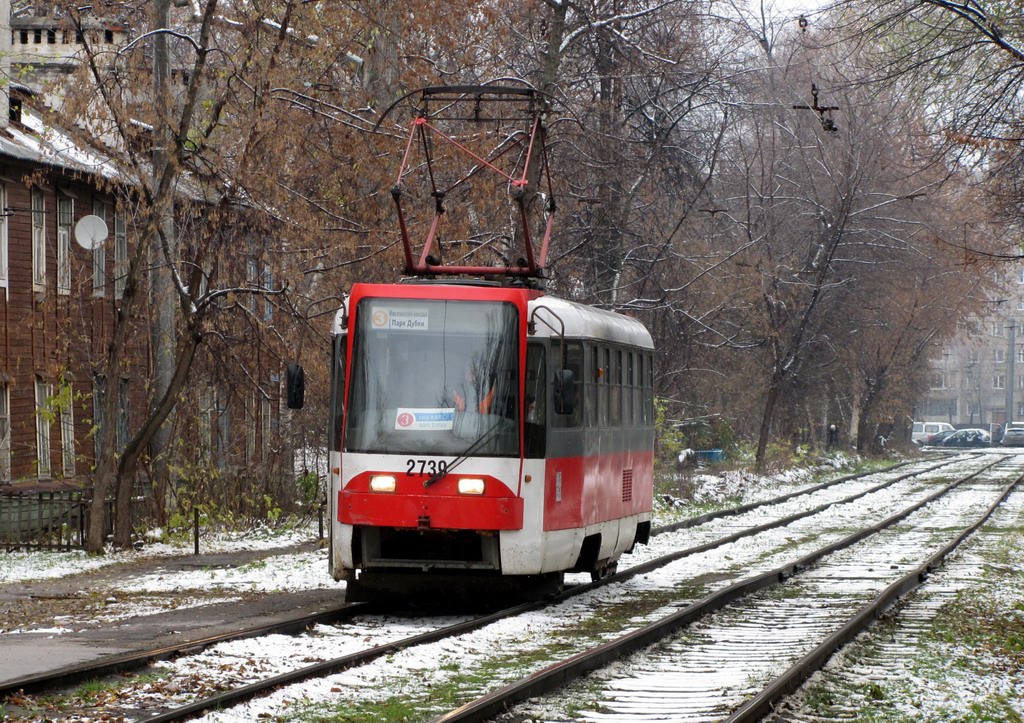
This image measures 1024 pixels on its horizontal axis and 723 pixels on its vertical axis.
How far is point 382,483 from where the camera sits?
1376 cm

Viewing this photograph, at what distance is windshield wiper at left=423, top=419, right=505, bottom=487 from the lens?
13688 millimetres

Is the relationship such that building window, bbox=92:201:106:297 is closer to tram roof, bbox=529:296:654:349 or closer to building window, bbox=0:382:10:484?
building window, bbox=0:382:10:484

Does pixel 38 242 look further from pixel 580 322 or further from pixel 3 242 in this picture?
pixel 580 322

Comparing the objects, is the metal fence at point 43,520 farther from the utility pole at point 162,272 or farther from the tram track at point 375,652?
the tram track at point 375,652

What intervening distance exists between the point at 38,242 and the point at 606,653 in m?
19.4

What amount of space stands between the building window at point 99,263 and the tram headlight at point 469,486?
46.2 feet

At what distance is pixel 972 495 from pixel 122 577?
2533 cm

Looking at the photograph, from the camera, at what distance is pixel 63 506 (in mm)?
24781

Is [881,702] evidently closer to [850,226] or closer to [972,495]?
[972,495]

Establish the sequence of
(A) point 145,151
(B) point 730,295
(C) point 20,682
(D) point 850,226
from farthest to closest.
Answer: (D) point 850,226
(B) point 730,295
(A) point 145,151
(C) point 20,682

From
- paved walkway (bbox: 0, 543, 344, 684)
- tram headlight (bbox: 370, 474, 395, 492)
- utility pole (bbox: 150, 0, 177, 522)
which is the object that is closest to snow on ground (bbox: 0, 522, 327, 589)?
paved walkway (bbox: 0, 543, 344, 684)

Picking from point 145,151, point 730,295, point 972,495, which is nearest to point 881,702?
point 145,151

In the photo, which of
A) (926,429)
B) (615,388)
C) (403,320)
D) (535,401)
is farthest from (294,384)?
(926,429)

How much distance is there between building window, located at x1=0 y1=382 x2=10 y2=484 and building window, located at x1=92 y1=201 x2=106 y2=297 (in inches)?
91.3
